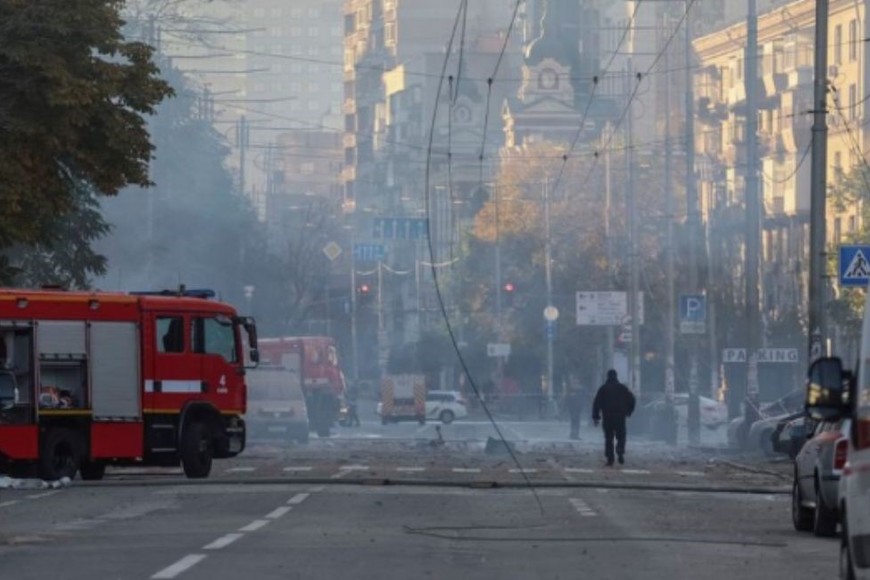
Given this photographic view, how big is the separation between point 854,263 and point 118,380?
10.1m

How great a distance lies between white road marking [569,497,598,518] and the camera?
21844 mm

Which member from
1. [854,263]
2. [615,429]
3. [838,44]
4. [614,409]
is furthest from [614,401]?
[838,44]

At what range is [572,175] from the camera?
98812 mm

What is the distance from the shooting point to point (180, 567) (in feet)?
48.3

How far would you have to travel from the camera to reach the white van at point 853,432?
36.7 ft

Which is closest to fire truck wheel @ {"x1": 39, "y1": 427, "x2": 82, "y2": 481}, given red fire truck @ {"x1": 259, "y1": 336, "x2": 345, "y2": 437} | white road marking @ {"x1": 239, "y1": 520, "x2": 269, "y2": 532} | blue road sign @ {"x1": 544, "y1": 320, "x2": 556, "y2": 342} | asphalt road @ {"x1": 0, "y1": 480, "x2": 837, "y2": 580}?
asphalt road @ {"x1": 0, "y1": 480, "x2": 837, "y2": 580}

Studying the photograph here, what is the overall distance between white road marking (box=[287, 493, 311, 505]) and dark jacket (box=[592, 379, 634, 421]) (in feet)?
44.1

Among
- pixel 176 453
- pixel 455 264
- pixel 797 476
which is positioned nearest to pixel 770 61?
pixel 455 264

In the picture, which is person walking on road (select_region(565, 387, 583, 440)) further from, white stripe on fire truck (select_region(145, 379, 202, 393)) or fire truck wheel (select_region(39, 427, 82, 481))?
fire truck wheel (select_region(39, 427, 82, 481))

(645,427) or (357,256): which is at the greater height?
(357,256)

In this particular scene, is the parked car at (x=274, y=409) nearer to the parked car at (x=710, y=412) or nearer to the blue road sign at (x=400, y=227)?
the parked car at (x=710, y=412)

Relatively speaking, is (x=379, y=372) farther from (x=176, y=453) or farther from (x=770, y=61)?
(x=176, y=453)

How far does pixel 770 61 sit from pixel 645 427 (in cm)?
3236

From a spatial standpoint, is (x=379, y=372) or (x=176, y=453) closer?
(x=176, y=453)
